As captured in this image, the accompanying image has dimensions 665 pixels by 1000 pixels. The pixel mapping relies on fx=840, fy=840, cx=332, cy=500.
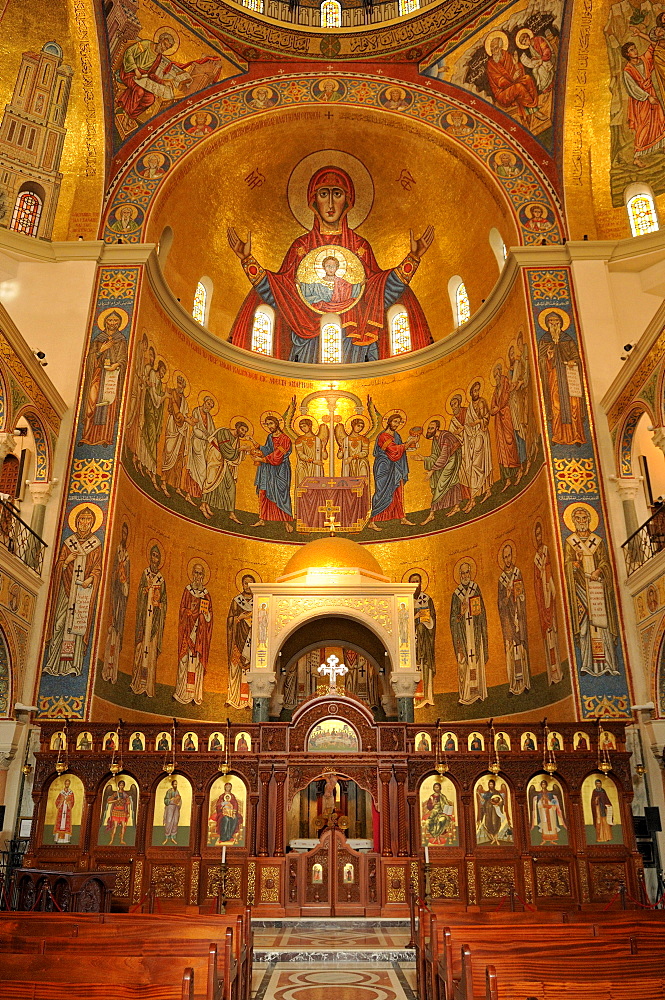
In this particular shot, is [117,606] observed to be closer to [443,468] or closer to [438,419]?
[443,468]

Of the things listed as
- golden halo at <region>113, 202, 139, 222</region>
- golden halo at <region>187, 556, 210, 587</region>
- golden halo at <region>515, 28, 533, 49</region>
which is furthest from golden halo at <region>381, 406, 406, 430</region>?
golden halo at <region>515, 28, 533, 49</region>

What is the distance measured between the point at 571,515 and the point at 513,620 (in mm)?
3234

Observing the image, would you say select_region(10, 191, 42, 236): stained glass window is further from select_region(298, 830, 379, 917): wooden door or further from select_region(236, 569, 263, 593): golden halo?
select_region(298, 830, 379, 917): wooden door

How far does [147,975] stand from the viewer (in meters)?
4.73

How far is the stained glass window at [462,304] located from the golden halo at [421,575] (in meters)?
6.65

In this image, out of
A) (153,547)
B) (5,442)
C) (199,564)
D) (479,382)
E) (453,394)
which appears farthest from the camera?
(453,394)

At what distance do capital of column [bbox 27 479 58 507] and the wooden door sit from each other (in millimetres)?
8352

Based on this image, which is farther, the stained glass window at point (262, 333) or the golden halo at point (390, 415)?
the stained glass window at point (262, 333)

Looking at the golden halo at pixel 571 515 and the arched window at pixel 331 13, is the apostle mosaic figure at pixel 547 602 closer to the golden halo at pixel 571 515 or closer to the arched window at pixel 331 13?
the golden halo at pixel 571 515

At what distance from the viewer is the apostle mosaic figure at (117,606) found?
1636 centimetres

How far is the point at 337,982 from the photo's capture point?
8.16 metres

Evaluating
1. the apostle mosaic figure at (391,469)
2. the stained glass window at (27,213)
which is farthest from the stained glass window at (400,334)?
the stained glass window at (27,213)

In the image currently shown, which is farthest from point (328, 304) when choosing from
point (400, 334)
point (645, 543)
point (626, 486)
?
point (645, 543)

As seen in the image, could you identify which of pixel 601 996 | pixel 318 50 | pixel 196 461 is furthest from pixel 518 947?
pixel 318 50
